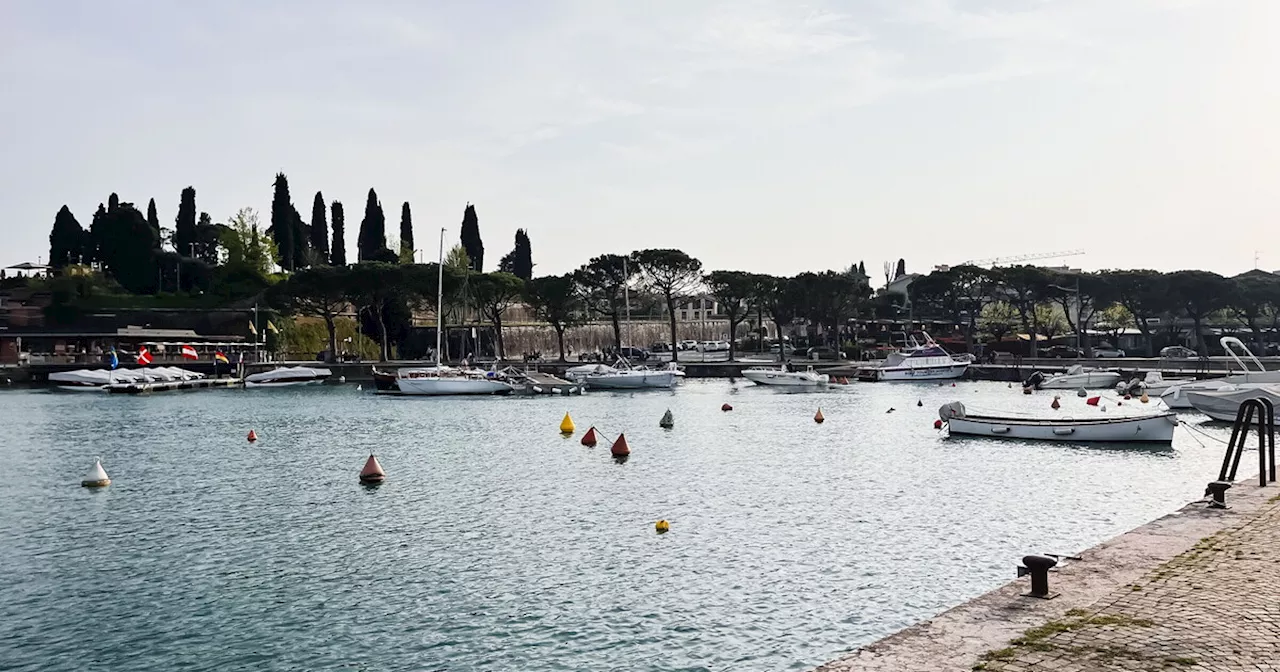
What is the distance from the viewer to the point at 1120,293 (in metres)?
109

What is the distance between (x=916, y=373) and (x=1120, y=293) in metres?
32.4

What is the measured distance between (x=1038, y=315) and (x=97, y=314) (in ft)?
392

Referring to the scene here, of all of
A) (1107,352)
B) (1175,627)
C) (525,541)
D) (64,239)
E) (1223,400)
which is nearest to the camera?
(1175,627)

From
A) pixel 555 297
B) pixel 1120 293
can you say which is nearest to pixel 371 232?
pixel 555 297

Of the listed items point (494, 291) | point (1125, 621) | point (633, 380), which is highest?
point (494, 291)

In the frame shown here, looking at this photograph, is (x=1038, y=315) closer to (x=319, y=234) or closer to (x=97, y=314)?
(x=319, y=234)

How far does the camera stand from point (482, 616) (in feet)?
56.9

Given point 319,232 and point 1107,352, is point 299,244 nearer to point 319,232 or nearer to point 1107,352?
point 319,232

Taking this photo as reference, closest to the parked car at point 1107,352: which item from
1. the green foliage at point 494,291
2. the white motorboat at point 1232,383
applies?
the white motorboat at point 1232,383

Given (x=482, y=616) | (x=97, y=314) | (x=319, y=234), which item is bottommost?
(x=482, y=616)

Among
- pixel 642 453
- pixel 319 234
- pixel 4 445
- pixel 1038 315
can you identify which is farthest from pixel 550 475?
pixel 1038 315

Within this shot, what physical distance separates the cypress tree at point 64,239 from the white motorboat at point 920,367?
4182 inches

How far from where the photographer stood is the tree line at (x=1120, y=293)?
107375mm

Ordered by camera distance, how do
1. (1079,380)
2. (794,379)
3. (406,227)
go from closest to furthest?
(1079,380), (794,379), (406,227)
